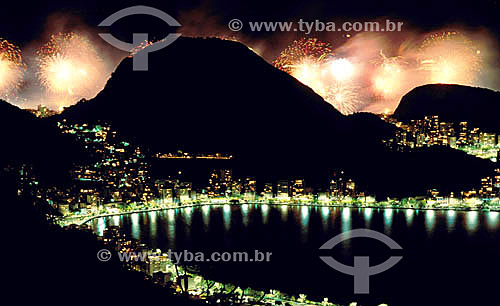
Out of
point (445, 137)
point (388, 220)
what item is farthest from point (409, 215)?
point (445, 137)

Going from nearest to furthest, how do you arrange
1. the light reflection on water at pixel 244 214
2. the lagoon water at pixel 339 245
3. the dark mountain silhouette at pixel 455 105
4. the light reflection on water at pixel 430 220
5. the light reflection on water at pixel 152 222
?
the lagoon water at pixel 339 245 → the light reflection on water at pixel 152 222 → the light reflection on water at pixel 430 220 → the light reflection on water at pixel 244 214 → the dark mountain silhouette at pixel 455 105

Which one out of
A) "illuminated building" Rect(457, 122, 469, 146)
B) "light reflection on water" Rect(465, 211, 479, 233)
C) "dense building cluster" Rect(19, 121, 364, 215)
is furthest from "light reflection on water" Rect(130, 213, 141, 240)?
"illuminated building" Rect(457, 122, 469, 146)

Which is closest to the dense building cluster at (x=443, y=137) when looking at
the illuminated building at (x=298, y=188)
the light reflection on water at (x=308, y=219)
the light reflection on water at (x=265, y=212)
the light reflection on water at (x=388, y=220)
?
the illuminated building at (x=298, y=188)

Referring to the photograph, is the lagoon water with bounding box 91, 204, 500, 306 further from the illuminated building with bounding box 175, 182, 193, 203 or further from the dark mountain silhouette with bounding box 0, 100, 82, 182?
the dark mountain silhouette with bounding box 0, 100, 82, 182

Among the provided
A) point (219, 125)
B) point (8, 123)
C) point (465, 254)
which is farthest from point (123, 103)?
→ point (465, 254)

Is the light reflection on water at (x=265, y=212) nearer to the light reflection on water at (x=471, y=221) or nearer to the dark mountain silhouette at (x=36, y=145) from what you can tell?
the light reflection on water at (x=471, y=221)

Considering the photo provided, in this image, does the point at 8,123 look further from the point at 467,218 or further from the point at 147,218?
the point at 467,218
